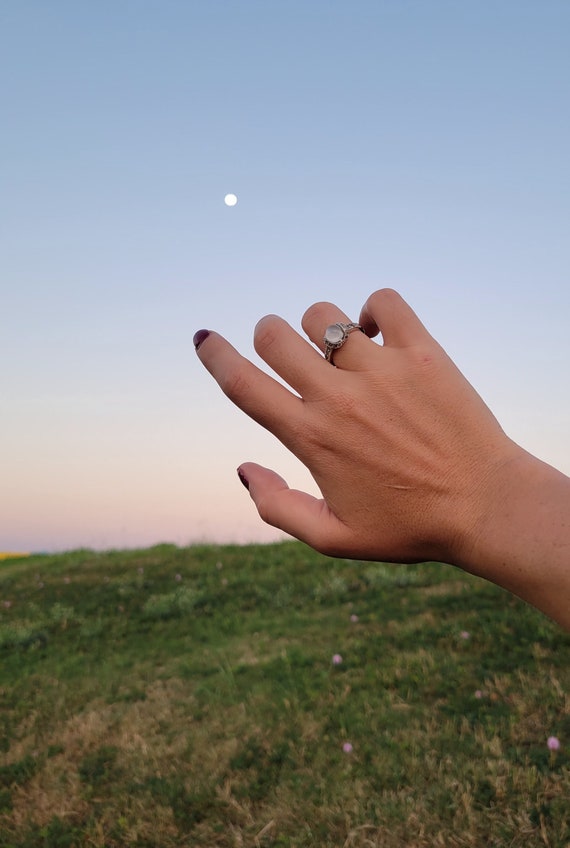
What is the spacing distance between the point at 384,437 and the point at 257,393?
1.62ft

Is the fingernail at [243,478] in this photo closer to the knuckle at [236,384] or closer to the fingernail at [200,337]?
the knuckle at [236,384]

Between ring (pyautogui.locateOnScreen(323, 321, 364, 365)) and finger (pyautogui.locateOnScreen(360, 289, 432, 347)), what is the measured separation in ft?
0.30

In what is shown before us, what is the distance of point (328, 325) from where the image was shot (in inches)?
94.8

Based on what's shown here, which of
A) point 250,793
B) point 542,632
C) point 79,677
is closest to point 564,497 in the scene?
point 250,793

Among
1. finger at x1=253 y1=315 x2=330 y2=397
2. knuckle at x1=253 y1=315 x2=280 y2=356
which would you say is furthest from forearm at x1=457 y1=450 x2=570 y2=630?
knuckle at x1=253 y1=315 x2=280 y2=356

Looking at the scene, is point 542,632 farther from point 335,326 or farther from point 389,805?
point 335,326

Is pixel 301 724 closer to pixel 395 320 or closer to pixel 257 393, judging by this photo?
pixel 257 393

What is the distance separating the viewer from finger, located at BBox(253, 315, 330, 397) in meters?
2.28

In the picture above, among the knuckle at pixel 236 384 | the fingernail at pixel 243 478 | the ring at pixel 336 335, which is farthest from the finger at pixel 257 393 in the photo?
the fingernail at pixel 243 478

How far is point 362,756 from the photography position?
476 cm

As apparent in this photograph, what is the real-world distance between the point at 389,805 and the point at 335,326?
3267mm

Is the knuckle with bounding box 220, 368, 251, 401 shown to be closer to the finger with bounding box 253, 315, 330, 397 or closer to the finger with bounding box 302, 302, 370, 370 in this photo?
the finger with bounding box 253, 315, 330, 397

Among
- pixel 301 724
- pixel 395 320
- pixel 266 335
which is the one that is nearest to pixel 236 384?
pixel 266 335

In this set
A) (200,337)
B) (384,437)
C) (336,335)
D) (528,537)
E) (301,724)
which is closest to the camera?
(528,537)
